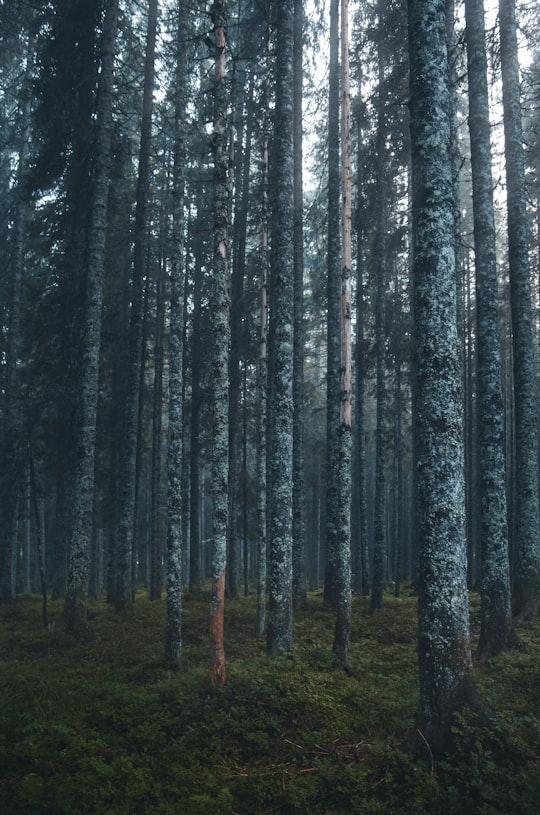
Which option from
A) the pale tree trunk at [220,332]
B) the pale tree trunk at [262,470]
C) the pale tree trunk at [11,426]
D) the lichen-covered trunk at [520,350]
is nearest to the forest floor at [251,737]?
the lichen-covered trunk at [520,350]

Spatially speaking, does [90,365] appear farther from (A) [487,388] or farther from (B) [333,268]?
(A) [487,388]

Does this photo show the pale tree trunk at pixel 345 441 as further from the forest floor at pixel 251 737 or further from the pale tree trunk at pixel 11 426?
the pale tree trunk at pixel 11 426

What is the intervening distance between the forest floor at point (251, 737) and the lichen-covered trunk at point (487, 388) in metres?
0.80

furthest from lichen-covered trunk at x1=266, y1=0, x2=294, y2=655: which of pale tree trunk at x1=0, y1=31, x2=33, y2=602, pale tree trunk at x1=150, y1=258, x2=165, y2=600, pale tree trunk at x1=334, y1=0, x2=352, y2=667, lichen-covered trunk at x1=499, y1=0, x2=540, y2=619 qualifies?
pale tree trunk at x1=0, y1=31, x2=33, y2=602

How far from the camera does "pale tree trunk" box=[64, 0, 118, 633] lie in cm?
1350

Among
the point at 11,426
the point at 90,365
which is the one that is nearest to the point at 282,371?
the point at 90,365

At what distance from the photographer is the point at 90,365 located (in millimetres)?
14492

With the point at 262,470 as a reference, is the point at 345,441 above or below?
above

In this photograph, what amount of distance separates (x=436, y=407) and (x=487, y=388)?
468cm

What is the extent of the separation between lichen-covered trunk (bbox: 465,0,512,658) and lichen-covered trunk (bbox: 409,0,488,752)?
415cm

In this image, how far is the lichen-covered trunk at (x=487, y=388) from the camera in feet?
33.2

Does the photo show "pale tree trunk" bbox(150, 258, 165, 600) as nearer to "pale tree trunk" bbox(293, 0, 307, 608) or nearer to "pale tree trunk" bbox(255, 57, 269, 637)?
"pale tree trunk" bbox(293, 0, 307, 608)

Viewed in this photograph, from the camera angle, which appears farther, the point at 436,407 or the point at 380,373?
the point at 380,373

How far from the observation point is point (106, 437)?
22594 mm
